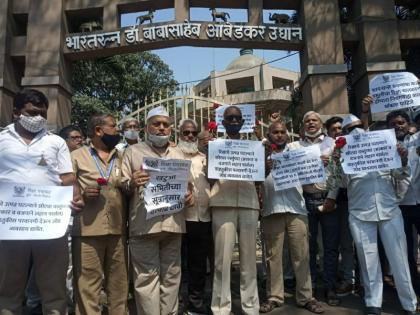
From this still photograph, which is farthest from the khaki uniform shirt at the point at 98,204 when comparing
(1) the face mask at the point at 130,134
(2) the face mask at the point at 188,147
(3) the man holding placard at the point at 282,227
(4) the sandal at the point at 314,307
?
(4) the sandal at the point at 314,307

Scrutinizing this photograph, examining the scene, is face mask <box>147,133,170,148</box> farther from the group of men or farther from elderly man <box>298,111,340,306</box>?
elderly man <box>298,111,340,306</box>

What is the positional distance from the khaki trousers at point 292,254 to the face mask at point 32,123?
2.42 m

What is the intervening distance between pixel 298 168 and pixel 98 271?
212 cm

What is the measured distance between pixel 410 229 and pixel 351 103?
508 cm

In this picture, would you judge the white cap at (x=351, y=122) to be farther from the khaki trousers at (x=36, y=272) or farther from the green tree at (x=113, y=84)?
the green tree at (x=113, y=84)

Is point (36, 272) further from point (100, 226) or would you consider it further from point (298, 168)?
point (298, 168)

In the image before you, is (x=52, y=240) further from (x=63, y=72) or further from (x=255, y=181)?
(x=63, y=72)

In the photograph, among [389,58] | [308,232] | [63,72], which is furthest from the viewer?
[63,72]

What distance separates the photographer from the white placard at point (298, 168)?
4027 millimetres

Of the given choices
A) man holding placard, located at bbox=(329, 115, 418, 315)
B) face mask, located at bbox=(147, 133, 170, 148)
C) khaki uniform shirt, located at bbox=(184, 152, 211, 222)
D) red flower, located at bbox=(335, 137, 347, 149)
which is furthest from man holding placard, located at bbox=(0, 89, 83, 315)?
man holding placard, located at bbox=(329, 115, 418, 315)

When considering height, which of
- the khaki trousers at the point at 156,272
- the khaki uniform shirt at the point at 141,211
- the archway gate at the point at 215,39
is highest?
the archway gate at the point at 215,39

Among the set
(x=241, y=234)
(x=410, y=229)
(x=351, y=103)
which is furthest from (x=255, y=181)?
(x=351, y=103)

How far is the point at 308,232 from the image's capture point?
4402 mm

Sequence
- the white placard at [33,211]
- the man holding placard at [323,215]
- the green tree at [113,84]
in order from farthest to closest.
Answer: the green tree at [113,84] → the man holding placard at [323,215] → the white placard at [33,211]
